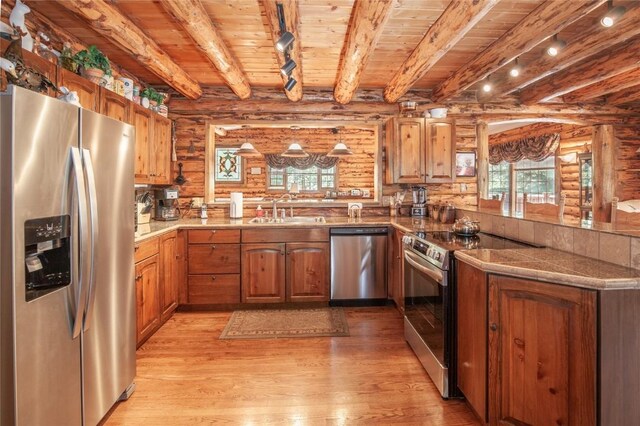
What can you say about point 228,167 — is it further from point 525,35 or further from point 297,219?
point 525,35

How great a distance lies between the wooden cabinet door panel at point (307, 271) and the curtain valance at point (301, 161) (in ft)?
16.5

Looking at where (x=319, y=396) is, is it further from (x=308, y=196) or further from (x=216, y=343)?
(x=308, y=196)

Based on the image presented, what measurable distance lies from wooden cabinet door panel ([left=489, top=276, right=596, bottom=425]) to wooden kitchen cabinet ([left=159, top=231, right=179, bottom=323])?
9.08 ft

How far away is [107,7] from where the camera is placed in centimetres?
234

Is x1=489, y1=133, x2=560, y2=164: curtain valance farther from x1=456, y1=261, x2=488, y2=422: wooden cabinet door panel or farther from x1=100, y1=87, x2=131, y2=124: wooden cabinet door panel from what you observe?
x1=100, y1=87, x2=131, y2=124: wooden cabinet door panel

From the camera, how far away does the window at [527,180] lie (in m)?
7.61

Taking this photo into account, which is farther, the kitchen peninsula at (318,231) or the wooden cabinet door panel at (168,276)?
the wooden cabinet door panel at (168,276)

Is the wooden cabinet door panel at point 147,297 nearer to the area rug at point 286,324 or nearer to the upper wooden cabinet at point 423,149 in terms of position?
the area rug at point 286,324

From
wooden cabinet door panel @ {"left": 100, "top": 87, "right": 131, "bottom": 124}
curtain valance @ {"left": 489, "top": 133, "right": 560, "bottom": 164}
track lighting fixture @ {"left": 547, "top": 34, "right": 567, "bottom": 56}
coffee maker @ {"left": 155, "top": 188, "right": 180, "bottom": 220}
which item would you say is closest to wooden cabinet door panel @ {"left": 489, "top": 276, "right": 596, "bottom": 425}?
track lighting fixture @ {"left": 547, "top": 34, "right": 567, "bottom": 56}

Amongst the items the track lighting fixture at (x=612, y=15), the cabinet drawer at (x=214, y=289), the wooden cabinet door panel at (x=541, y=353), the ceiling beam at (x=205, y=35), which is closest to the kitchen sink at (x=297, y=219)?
the cabinet drawer at (x=214, y=289)

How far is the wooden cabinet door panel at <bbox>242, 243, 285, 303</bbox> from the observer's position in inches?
149

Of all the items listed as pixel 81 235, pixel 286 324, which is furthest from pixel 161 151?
pixel 81 235

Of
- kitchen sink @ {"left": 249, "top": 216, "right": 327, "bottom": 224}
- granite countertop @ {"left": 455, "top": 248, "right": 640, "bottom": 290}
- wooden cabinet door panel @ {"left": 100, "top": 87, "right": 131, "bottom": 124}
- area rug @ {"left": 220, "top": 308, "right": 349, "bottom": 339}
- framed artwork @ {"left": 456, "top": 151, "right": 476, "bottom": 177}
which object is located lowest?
area rug @ {"left": 220, "top": 308, "right": 349, "bottom": 339}

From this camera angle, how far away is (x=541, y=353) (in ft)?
5.18
